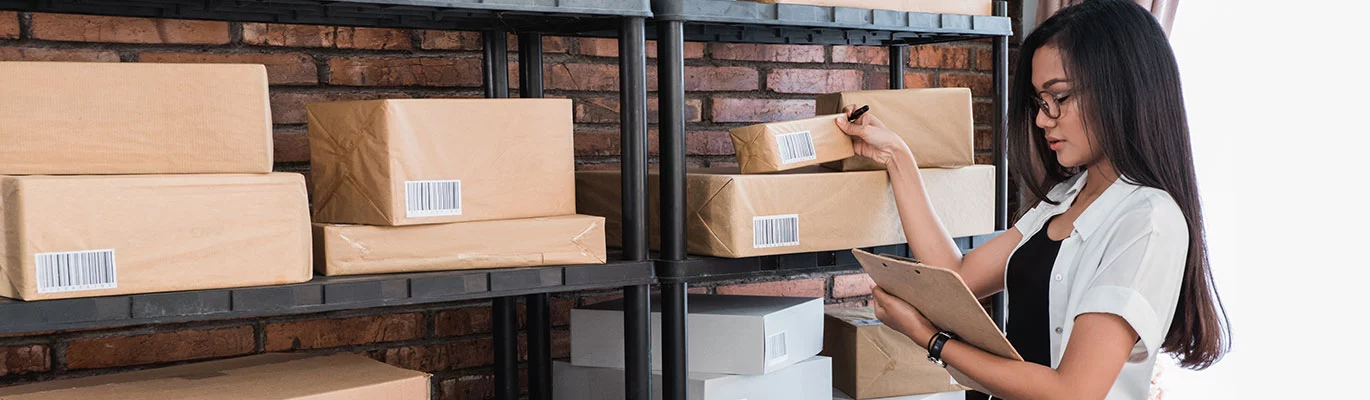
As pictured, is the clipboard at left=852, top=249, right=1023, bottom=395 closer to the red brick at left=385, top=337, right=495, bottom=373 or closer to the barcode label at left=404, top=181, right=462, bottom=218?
the barcode label at left=404, top=181, right=462, bottom=218

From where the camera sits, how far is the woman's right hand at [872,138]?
1647mm

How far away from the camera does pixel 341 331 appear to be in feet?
6.53

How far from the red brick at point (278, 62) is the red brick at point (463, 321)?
0.51 m

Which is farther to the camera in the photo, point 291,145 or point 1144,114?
point 291,145

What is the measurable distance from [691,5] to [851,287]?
1372 millimetres

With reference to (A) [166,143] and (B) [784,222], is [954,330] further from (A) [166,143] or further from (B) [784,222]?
(A) [166,143]

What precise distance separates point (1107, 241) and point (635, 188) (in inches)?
25.3

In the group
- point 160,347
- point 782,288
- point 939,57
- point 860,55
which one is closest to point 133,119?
point 160,347

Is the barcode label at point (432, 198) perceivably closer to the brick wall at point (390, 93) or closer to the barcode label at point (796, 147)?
the barcode label at point (796, 147)

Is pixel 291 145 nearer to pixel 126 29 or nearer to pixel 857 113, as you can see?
pixel 126 29

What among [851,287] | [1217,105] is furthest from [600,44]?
[1217,105]

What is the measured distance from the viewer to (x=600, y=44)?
7.37 ft

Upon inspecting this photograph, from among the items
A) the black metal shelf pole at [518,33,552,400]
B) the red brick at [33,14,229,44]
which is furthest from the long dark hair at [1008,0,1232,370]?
the red brick at [33,14,229,44]

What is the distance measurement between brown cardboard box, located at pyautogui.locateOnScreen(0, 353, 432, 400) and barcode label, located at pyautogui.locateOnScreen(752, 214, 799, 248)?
509 mm
